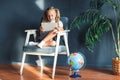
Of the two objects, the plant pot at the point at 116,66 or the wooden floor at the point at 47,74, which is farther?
the plant pot at the point at 116,66

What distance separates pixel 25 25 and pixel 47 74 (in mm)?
1103

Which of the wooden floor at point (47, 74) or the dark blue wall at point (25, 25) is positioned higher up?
the dark blue wall at point (25, 25)

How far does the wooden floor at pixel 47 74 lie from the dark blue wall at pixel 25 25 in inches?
10.3

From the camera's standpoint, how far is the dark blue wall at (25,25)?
443 cm

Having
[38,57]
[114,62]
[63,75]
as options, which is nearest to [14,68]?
[38,57]

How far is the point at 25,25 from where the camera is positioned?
4602 millimetres

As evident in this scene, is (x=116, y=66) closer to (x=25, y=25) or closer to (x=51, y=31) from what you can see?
(x=51, y=31)

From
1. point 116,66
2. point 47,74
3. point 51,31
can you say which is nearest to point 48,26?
point 51,31

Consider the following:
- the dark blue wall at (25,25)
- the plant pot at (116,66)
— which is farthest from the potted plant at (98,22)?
the dark blue wall at (25,25)

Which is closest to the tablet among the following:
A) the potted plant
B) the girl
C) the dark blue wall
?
the girl

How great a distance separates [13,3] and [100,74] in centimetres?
191

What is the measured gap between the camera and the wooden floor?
12.1ft

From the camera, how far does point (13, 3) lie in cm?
459

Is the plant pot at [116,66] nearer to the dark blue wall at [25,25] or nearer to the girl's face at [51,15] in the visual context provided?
the dark blue wall at [25,25]
